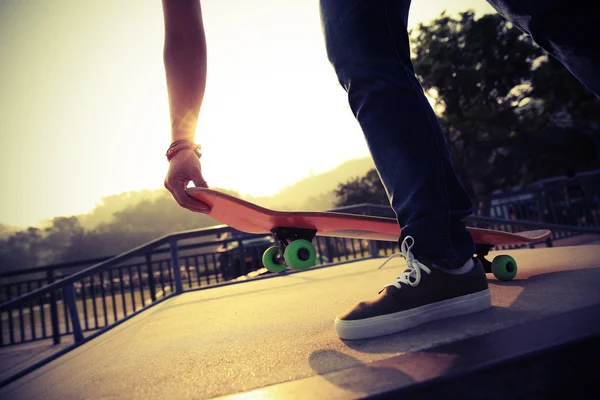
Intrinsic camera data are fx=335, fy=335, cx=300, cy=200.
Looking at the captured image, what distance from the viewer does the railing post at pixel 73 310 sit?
304cm

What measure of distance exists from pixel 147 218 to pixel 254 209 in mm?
48456

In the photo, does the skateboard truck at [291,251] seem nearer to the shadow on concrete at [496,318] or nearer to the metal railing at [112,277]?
the shadow on concrete at [496,318]

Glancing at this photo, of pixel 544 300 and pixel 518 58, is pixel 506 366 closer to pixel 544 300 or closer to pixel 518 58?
pixel 544 300

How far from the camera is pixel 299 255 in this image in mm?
1461

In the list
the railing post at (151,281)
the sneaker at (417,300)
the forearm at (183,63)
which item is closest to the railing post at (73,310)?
the railing post at (151,281)

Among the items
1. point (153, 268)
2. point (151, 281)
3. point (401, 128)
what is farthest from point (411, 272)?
point (153, 268)

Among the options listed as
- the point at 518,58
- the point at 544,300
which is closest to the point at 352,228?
the point at 544,300

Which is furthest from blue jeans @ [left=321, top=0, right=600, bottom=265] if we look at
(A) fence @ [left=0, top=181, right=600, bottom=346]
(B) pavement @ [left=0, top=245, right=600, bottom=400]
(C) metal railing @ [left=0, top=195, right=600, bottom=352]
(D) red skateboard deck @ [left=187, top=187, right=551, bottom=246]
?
(C) metal railing @ [left=0, top=195, right=600, bottom=352]

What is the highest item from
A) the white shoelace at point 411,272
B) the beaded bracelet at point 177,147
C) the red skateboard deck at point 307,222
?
the beaded bracelet at point 177,147

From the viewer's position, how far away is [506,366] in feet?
2.03

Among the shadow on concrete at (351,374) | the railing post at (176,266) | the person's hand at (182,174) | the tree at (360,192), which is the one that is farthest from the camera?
the tree at (360,192)

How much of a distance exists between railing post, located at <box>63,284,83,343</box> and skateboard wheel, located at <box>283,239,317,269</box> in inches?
105

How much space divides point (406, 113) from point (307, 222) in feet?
2.42

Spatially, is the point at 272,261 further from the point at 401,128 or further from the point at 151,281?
the point at 151,281
